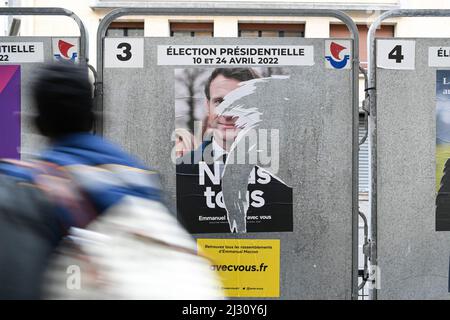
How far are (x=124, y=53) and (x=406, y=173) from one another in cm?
225

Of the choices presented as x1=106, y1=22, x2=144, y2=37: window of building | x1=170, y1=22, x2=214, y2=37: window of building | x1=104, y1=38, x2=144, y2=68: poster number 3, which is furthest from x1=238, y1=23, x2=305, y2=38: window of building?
x1=104, y1=38, x2=144, y2=68: poster number 3

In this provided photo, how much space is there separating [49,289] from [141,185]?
427 millimetres

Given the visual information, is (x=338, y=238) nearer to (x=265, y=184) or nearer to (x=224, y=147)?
(x=265, y=184)

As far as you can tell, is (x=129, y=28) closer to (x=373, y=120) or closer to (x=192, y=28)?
(x=192, y=28)

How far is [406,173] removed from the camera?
4.35 meters

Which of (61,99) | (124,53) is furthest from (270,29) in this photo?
(61,99)

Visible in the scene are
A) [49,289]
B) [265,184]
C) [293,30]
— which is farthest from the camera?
[293,30]

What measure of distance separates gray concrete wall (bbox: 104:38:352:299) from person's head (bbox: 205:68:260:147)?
A: 0.28 metres

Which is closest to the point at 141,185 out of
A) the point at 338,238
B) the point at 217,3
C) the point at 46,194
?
the point at 46,194

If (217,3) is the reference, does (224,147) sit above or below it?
below

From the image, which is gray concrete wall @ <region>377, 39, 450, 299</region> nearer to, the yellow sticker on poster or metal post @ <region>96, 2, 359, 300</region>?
metal post @ <region>96, 2, 359, 300</region>

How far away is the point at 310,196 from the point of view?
4309mm

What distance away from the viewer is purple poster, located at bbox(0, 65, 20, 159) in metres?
4.27

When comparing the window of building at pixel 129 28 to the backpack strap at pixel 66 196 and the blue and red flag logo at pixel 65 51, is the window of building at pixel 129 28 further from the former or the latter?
the backpack strap at pixel 66 196
